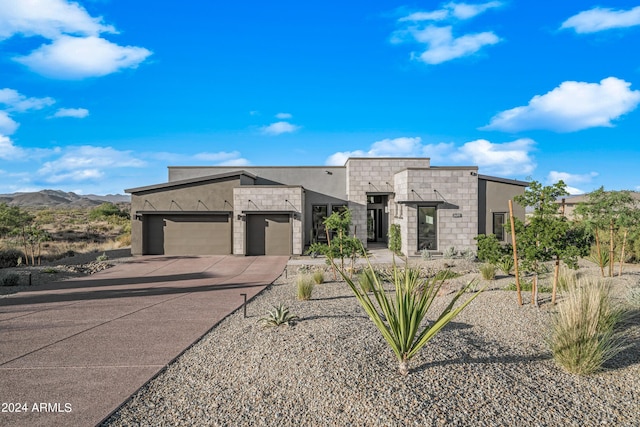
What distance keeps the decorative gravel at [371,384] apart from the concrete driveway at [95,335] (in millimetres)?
489

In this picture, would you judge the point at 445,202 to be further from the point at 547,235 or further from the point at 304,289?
the point at 304,289

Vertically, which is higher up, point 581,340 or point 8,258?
point 8,258

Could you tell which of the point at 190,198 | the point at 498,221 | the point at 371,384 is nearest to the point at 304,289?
the point at 371,384

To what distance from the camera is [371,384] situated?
436cm

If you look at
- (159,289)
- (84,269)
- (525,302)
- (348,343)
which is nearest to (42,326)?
(159,289)

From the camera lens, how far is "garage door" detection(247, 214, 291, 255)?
66.0 ft

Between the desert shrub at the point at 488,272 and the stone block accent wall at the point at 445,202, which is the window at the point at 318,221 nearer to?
the stone block accent wall at the point at 445,202

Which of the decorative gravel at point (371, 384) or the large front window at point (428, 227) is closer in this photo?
the decorative gravel at point (371, 384)

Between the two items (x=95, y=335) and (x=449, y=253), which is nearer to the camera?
(x=95, y=335)

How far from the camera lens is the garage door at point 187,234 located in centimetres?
2038

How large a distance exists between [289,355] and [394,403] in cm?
173

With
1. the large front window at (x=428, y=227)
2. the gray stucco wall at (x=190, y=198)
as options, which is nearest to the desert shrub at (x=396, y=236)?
the large front window at (x=428, y=227)

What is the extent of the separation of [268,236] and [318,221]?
4152 mm

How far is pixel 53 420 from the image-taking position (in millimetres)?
3939
